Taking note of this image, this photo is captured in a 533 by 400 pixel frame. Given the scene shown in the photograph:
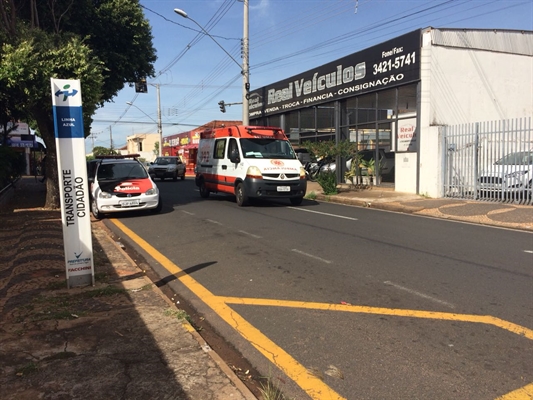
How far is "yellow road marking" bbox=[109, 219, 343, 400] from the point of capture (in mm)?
3055

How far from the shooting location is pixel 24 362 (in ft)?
10.7

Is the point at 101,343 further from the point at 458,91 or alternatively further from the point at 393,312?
the point at 458,91

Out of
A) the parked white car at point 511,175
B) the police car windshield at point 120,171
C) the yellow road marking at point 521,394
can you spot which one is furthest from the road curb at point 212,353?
the parked white car at point 511,175

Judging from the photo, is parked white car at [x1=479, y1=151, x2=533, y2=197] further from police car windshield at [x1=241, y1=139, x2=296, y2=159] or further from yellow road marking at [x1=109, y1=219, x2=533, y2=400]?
yellow road marking at [x1=109, y1=219, x2=533, y2=400]

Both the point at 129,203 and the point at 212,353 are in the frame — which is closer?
the point at 212,353

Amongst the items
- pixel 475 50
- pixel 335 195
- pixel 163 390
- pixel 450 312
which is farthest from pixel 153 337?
pixel 475 50

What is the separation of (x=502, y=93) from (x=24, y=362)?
60.5 ft

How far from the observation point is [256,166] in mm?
12852

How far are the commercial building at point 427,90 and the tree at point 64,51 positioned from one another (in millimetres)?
9181

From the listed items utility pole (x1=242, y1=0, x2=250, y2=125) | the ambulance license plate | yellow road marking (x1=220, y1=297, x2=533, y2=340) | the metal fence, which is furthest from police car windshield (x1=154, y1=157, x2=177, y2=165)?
yellow road marking (x1=220, y1=297, x2=533, y2=340)

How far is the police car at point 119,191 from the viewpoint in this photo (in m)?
11.2

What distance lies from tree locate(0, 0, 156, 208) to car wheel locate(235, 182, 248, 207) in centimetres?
469

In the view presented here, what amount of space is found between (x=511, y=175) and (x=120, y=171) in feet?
37.0

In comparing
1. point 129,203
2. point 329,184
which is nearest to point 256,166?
point 129,203
